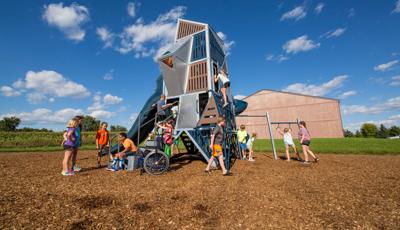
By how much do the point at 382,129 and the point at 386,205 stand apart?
5431 inches

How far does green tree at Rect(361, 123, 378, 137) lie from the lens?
95994mm

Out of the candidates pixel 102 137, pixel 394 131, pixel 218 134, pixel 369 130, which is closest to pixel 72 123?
pixel 102 137

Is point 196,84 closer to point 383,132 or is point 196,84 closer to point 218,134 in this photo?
point 218,134

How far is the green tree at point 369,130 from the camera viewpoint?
96.0 m

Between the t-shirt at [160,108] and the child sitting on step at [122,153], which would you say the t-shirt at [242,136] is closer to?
the t-shirt at [160,108]

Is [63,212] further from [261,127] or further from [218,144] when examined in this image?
[261,127]

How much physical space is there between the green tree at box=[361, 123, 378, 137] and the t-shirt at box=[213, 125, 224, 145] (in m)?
121

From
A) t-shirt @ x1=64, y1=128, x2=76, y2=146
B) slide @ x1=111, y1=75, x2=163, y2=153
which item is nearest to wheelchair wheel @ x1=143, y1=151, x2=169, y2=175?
t-shirt @ x1=64, y1=128, x2=76, y2=146

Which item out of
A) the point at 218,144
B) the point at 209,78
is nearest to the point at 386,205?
the point at 218,144

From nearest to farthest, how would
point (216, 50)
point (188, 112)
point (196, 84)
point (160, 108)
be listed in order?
point (188, 112)
point (160, 108)
point (196, 84)
point (216, 50)

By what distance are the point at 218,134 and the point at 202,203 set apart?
9.89ft

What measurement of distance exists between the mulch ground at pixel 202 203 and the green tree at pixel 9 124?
118872 mm

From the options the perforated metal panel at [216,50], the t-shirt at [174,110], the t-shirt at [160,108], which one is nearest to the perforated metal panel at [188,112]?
the t-shirt at [174,110]

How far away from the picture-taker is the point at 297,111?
119 feet
